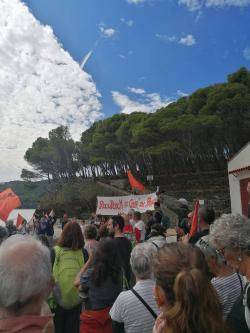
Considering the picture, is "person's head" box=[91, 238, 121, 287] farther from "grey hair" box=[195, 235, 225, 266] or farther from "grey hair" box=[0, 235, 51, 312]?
"grey hair" box=[0, 235, 51, 312]

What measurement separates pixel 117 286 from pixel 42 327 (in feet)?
7.07

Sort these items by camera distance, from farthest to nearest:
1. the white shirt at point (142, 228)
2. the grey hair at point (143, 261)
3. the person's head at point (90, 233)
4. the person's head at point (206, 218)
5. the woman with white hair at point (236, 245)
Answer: the white shirt at point (142, 228)
the person's head at point (90, 233)
the person's head at point (206, 218)
the grey hair at point (143, 261)
the woman with white hair at point (236, 245)

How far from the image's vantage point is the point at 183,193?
36500 millimetres

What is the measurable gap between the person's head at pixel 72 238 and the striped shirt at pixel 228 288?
6.60 ft

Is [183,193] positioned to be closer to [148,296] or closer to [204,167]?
[204,167]

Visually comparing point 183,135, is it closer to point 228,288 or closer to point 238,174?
point 238,174

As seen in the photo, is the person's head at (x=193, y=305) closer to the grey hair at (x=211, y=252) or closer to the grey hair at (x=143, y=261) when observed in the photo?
the grey hair at (x=211, y=252)

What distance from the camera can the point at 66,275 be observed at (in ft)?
13.5

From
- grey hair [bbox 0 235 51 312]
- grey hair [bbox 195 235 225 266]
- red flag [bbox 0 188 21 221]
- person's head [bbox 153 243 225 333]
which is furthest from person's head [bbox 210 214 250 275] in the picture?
red flag [bbox 0 188 21 221]

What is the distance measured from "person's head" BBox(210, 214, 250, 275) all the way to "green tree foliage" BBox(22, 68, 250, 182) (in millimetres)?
34365

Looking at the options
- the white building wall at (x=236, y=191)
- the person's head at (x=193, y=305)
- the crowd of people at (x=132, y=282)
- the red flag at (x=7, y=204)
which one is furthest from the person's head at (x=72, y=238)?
the white building wall at (x=236, y=191)

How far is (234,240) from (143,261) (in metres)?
0.90

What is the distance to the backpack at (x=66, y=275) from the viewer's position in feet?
13.1

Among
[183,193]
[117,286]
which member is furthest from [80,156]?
[117,286]
